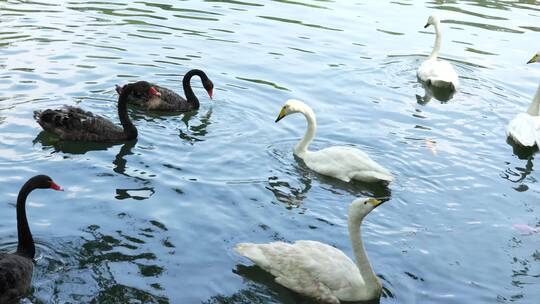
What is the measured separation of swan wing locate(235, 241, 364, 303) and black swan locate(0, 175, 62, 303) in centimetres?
233

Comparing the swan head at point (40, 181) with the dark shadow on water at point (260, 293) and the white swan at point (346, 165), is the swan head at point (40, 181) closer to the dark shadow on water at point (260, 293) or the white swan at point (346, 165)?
the dark shadow on water at point (260, 293)

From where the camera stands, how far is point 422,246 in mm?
9680

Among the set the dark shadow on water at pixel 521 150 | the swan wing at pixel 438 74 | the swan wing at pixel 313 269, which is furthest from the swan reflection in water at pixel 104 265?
the swan wing at pixel 438 74

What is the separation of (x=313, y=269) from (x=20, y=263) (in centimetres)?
298

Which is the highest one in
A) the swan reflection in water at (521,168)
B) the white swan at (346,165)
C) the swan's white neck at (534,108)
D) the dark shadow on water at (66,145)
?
the swan's white neck at (534,108)

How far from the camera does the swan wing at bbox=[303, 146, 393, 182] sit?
11.2m

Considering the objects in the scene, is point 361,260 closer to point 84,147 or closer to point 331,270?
point 331,270

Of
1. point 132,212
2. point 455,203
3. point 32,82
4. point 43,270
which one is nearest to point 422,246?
point 455,203

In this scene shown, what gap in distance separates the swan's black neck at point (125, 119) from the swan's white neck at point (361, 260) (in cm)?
509

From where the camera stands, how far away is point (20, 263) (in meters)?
7.92

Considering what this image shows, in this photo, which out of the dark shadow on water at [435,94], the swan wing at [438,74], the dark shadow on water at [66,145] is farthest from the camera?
the swan wing at [438,74]

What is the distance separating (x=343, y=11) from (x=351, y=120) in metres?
9.35

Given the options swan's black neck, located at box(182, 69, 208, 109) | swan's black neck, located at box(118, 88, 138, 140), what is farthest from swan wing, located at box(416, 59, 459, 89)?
swan's black neck, located at box(118, 88, 138, 140)

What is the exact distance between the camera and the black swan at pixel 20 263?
7633mm
